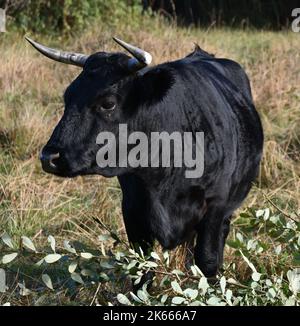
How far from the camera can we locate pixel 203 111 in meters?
4.79

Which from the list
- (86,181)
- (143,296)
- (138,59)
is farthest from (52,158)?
(86,181)

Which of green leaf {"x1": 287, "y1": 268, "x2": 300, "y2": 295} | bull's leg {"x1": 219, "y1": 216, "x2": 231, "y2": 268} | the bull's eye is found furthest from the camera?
bull's leg {"x1": 219, "y1": 216, "x2": 231, "y2": 268}

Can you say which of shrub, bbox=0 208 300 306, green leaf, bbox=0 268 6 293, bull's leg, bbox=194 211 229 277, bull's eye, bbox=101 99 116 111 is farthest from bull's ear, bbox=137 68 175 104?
green leaf, bbox=0 268 6 293

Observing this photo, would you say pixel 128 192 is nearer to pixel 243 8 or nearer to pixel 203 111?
pixel 203 111

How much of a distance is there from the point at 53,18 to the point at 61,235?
769 centimetres

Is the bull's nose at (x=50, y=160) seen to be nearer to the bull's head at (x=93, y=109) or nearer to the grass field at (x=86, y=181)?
the bull's head at (x=93, y=109)

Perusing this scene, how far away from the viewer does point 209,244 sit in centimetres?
485

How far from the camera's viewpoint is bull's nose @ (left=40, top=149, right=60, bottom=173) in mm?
4258

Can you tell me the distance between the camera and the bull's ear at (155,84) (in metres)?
4.55

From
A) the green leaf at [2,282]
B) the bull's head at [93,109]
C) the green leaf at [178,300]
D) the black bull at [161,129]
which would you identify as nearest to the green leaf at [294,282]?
the green leaf at [178,300]

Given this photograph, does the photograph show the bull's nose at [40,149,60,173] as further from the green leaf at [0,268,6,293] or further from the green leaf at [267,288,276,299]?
the green leaf at [267,288,276,299]

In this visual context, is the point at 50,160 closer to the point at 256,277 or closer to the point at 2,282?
the point at 2,282
